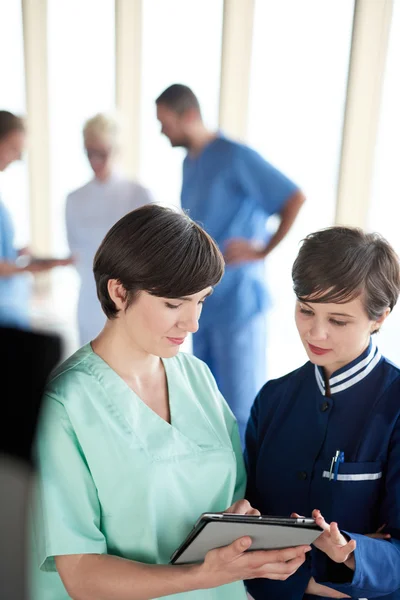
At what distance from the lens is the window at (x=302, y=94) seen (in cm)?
242

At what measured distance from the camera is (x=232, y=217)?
2039 mm

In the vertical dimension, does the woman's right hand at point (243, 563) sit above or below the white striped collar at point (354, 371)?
below

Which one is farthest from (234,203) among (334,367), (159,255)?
(159,255)

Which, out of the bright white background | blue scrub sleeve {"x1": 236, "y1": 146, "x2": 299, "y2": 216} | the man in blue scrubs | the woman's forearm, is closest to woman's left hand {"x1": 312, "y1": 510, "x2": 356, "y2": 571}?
the woman's forearm

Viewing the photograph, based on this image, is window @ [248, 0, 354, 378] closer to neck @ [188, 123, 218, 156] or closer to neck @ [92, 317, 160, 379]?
neck @ [188, 123, 218, 156]

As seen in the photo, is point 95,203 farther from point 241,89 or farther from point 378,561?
point 378,561

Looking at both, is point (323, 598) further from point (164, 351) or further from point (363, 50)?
point (363, 50)

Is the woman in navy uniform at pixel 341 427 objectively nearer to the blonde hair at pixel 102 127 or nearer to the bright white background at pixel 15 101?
the bright white background at pixel 15 101

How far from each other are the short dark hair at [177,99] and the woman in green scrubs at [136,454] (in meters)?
1.31

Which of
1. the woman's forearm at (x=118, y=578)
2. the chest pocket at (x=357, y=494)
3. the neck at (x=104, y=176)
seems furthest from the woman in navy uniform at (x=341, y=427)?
the neck at (x=104, y=176)

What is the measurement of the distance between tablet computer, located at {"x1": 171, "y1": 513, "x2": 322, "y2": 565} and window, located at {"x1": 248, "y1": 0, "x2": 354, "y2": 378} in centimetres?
162

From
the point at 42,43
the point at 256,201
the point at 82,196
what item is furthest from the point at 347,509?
the point at 42,43

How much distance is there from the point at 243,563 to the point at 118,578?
0.17 metres

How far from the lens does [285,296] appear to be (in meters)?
2.76
